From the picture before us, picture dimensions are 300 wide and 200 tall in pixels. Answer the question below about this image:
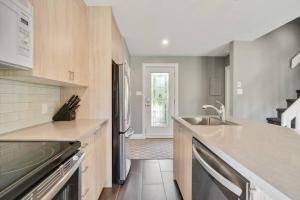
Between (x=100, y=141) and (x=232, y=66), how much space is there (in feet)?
11.3

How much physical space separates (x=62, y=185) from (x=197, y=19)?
124 inches

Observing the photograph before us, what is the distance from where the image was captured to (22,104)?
6.68 feet

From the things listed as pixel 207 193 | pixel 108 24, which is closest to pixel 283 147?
pixel 207 193

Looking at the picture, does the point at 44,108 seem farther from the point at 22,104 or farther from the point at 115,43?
the point at 115,43

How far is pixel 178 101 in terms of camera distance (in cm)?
654

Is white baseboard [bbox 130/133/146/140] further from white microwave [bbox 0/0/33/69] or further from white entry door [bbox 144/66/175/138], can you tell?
white microwave [bbox 0/0/33/69]

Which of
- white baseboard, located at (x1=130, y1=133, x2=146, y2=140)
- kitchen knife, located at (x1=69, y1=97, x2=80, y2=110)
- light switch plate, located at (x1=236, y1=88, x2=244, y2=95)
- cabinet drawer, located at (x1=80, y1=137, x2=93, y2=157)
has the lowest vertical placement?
white baseboard, located at (x1=130, y1=133, x2=146, y2=140)

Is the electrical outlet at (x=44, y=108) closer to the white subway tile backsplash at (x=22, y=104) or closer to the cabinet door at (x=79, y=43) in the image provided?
the white subway tile backsplash at (x=22, y=104)

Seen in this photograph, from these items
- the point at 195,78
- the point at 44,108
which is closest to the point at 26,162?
the point at 44,108

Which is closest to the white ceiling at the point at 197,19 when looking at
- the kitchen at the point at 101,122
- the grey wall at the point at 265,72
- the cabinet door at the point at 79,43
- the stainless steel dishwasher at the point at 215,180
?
the kitchen at the point at 101,122

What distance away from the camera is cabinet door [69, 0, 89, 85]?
2445mm

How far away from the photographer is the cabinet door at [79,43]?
2.44 m

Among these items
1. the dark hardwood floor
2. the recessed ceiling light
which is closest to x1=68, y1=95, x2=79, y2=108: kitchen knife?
the dark hardwood floor

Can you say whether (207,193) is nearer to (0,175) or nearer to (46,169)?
(46,169)
